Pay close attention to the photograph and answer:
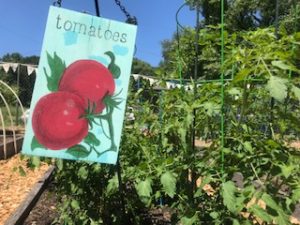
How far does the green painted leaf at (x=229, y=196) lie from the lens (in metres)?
2.58

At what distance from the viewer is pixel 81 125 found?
3045 mm

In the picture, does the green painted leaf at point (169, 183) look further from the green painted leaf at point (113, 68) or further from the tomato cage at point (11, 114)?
the tomato cage at point (11, 114)

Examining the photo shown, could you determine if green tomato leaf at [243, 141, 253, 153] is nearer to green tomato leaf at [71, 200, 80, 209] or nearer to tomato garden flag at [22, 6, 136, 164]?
tomato garden flag at [22, 6, 136, 164]

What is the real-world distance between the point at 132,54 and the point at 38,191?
370 cm

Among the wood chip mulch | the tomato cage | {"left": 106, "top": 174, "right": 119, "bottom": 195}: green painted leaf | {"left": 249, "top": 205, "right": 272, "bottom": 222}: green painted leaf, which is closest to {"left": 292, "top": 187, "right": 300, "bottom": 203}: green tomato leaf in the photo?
{"left": 249, "top": 205, "right": 272, "bottom": 222}: green painted leaf

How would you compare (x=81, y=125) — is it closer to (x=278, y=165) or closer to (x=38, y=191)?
(x=278, y=165)

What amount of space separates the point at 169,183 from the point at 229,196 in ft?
1.10

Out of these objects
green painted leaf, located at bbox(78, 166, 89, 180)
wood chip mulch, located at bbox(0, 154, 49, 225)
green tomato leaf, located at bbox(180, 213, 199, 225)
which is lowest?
wood chip mulch, located at bbox(0, 154, 49, 225)

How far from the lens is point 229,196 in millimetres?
2598

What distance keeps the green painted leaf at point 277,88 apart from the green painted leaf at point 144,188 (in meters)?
0.94

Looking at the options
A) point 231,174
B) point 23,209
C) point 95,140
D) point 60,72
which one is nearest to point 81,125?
point 95,140

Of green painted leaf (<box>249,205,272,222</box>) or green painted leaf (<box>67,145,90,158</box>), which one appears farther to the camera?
green painted leaf (<box>67,145,90,158</box>)

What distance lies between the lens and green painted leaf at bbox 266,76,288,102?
221 centimetres

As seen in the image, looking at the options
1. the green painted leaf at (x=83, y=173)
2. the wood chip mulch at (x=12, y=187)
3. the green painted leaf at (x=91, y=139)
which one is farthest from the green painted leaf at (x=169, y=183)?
the wood chip mulch at (x=12, y=187)
